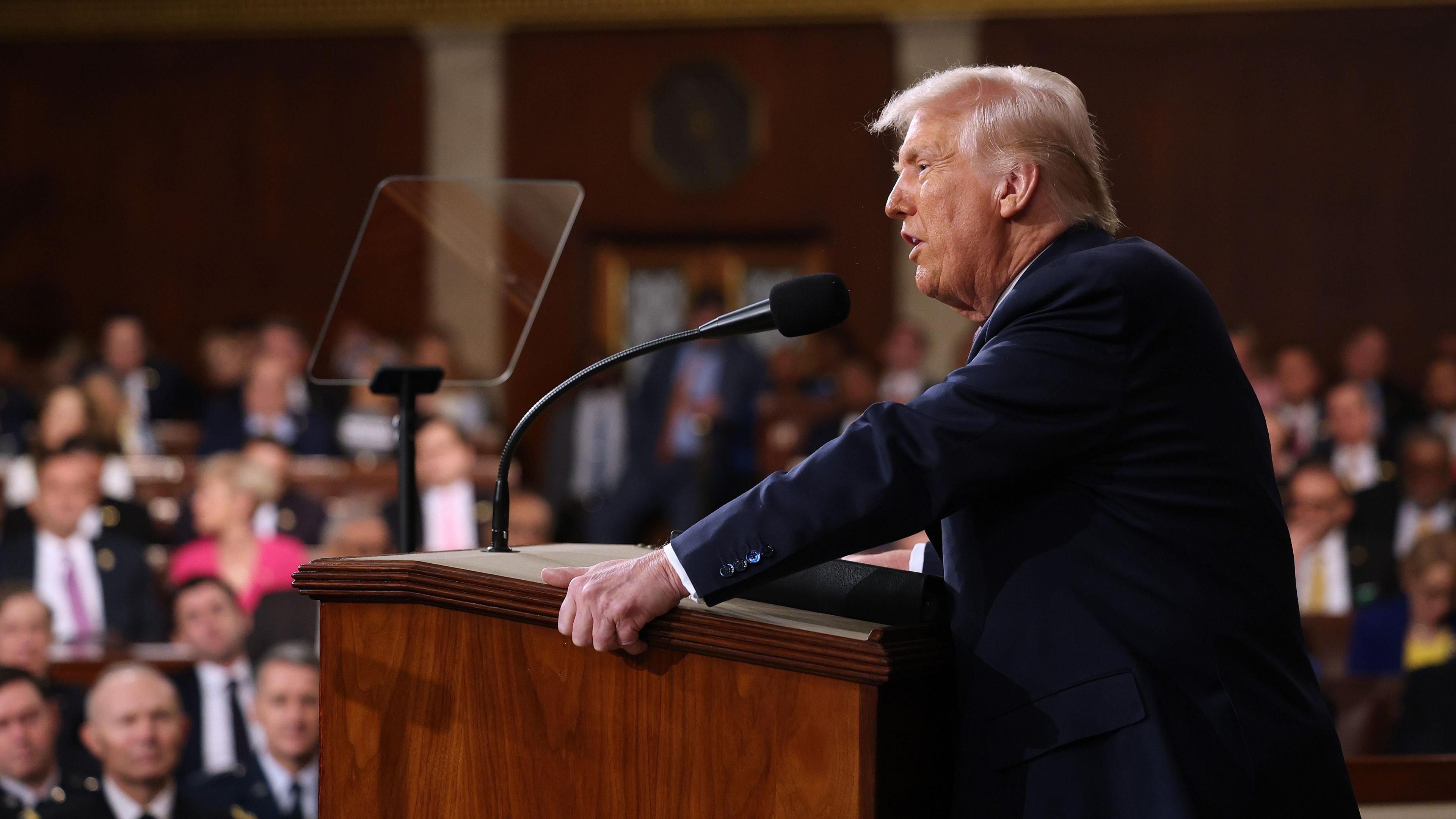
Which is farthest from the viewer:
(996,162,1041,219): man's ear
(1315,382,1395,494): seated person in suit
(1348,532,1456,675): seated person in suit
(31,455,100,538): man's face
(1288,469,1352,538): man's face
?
(1315,382,1395,494): seated person in suit

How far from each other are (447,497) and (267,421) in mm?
1806

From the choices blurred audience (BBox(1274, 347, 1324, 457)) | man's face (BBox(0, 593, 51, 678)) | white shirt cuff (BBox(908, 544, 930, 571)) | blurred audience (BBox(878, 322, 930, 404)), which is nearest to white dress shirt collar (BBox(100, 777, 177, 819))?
man's face (BBox(0, 593, 51, 678))

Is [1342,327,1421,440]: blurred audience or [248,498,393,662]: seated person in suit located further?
[1342,327,1421,440]: blurred audience

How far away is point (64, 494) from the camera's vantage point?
4.96m

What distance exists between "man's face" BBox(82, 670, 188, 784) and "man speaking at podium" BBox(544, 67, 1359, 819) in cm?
235

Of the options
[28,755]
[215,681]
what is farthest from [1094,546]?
[215,681]

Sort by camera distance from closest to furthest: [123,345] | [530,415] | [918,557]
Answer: [530,415]
[918,557]
[123,345]

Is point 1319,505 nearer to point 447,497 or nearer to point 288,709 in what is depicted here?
point 447,497

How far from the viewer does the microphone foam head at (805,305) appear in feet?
5.45

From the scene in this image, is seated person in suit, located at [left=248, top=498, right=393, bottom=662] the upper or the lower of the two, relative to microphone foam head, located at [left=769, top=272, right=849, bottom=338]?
lower

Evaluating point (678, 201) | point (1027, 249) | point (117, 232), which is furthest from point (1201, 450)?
point (117, 232)

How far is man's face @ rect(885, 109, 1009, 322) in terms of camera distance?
1.61 metres

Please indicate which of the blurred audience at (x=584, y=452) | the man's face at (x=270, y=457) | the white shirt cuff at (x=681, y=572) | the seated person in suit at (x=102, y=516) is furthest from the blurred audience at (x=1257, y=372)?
the white shirt cuff at (x=681, y=572)

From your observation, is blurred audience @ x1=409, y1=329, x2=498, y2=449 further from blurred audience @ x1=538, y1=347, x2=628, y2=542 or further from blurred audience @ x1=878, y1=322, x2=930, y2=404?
blurred audience @ x1=878, y1=322, x2=930, y2=404
